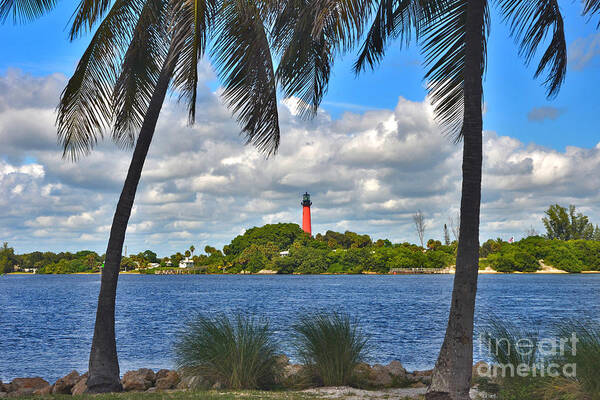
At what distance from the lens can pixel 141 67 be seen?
12.6 m

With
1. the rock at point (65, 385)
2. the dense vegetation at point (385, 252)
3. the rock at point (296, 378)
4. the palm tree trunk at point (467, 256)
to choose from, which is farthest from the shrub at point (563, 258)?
the palm tree trunk at point (467, 256)

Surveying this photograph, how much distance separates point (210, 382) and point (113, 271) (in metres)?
2.87

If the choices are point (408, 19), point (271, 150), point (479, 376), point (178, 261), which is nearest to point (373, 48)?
point (408, 19)

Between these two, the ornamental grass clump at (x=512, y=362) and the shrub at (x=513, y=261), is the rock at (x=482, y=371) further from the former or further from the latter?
the shrub at (x=513, y=261)

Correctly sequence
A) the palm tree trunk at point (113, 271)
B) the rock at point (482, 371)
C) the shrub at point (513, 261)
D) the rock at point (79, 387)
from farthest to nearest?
the shrub at point (513, 261)
the rock at point (79, 387)
the palm tree trunk at point (113, 271)
the rock at point (482, 371)

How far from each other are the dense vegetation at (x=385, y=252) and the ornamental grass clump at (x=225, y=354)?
114243mm

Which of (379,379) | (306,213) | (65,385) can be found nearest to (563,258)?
(306,213)

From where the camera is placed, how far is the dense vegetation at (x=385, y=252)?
377ft

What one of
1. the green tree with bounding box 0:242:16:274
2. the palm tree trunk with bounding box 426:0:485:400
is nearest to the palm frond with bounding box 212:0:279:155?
the palm tree trunk with bounding box 426:0:485:400

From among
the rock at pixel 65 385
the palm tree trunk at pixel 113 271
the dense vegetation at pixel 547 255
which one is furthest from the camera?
the dense vegetation at pixel 547 255

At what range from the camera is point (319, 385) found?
1037 centimetres

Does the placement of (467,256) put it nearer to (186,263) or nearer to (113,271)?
(113,271)

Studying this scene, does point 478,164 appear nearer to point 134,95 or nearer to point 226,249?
point 134,95

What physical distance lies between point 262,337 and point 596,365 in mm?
5403
